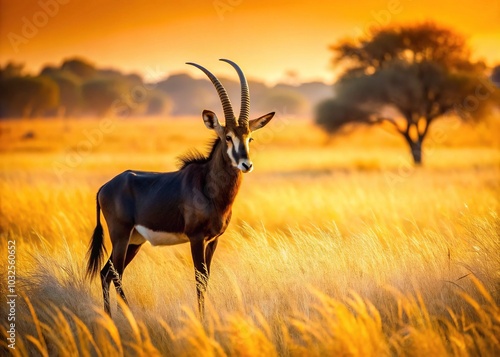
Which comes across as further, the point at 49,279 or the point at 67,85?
the point at 67,85

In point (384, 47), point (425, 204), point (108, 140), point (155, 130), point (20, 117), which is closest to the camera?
point (425, 204)

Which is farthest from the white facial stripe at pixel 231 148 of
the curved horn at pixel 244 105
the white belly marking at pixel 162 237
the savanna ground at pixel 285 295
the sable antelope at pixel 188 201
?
the savanna ground at pixel 285 295

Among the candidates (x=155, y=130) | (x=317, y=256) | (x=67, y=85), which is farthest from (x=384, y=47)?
(x=67, y=85)

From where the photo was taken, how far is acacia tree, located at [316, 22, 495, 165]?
94.1 feet

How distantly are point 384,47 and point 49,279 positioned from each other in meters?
28.2

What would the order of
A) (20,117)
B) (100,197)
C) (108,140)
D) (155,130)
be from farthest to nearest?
(155,130), (20,117), (108,140), (100,197)

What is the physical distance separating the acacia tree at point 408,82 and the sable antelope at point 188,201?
920 inches

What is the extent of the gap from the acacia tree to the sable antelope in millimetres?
23356

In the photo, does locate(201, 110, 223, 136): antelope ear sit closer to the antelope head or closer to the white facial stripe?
the antelope head

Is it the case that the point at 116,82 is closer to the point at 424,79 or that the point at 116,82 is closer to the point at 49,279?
the point at 424,79

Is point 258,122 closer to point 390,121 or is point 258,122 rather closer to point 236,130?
point 236,130

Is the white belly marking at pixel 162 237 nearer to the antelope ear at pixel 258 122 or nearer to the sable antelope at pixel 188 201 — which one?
the sable antelope at pixel 188 201

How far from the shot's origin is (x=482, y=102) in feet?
96.5

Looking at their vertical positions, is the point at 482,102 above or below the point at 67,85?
below
